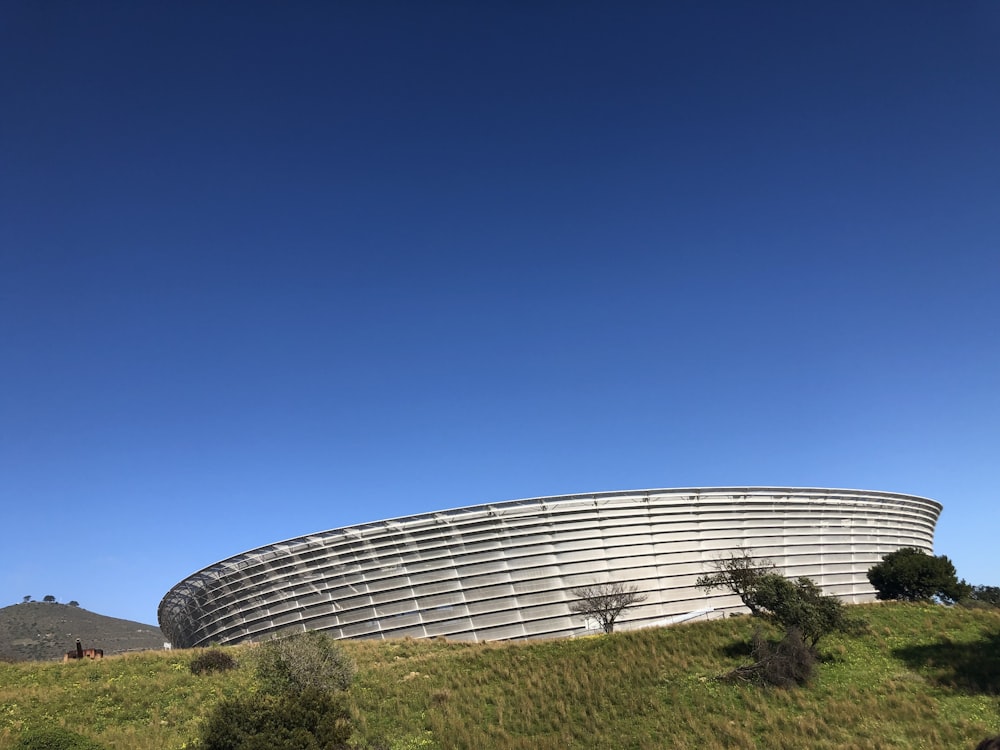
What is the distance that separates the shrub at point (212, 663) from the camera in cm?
3203

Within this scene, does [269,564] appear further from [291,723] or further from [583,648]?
[291,723]

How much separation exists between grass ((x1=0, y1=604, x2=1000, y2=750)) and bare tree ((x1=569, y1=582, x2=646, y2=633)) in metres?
13.4

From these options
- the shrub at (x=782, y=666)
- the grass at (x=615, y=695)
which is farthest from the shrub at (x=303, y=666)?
the shrub at (x=782, y=666)

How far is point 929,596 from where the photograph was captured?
168ft

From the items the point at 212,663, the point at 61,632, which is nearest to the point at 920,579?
the point at 212,663

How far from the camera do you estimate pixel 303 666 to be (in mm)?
25719

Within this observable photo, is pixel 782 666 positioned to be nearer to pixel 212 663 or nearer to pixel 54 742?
pixel 54 742

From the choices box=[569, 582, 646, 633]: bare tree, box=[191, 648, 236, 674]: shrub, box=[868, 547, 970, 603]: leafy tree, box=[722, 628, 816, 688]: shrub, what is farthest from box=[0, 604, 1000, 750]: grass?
box=[868, 547, 970, 603]: leafy tree

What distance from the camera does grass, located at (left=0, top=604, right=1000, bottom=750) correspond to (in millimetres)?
21453

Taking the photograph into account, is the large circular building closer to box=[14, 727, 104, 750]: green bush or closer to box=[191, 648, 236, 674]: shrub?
box=[191, 648, 236, 674]: shrub

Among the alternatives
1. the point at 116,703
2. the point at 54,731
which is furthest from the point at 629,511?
the point at 54,731

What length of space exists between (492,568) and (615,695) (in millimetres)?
27846

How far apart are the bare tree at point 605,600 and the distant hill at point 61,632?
9580 centimetres

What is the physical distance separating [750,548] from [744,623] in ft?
85.0
